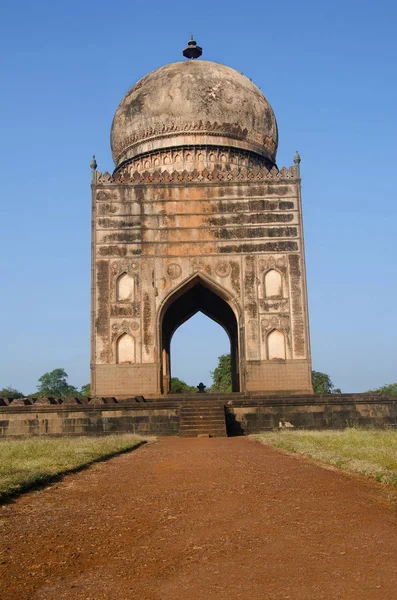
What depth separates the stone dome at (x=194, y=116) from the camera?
2041 cm

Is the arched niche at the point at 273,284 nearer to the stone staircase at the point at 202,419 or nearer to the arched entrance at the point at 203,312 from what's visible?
the arched entrance at the point at 203,312

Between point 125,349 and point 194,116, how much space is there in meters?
8.00

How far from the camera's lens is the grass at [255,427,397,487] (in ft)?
21.4

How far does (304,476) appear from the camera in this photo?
21.2 ft

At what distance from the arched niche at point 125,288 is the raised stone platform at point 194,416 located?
4.54 metres

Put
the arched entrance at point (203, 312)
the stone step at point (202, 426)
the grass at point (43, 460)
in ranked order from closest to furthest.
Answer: the grass at point (43, 460) < the stone step at point (202, 426) < the arched entrance at point (203, 312)

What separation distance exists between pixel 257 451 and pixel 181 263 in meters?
9.61

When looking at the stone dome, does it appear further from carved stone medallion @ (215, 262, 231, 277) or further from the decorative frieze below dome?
carved stone medallion @ (215, 262, 231, 277)

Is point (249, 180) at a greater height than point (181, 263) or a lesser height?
greater

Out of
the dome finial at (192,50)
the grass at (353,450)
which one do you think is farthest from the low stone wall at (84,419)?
the dome finial at (192,50)

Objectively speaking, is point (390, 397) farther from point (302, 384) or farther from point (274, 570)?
point (274, 570)

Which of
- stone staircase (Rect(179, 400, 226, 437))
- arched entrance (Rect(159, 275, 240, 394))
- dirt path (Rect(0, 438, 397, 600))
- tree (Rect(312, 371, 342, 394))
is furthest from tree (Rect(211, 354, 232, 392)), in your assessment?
dirt path (Rect(0, 438, 397, 600))

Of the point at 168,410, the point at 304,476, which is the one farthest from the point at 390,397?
the point at 304,476

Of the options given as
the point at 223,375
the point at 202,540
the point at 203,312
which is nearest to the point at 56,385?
the point at 223,375
